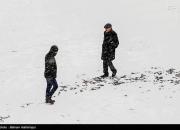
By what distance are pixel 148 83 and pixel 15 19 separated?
1672cm

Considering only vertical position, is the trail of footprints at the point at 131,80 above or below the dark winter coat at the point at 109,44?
below

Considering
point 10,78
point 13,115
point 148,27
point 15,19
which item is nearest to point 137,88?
point 13,115

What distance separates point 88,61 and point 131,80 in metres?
5.18

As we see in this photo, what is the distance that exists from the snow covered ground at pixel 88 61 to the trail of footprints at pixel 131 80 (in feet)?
0.13

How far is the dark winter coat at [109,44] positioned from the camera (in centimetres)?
1820

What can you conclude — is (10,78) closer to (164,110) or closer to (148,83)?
(148,83)

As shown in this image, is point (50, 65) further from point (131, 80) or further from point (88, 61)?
point (88, 61)

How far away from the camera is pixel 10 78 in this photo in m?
21.1

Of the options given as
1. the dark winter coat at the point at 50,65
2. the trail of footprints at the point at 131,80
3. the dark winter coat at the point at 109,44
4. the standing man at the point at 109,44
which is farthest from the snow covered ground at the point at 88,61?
the dark winter coat at the point at 50,65

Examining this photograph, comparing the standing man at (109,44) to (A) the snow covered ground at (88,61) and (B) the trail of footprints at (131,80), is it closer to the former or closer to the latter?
(B) the trail of footprints at (131,80)

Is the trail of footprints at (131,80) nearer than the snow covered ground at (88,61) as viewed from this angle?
No

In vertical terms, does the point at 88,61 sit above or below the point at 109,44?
below

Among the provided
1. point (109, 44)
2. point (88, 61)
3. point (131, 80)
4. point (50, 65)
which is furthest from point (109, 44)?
point (88, 61)

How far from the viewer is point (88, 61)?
23078 millimetres
